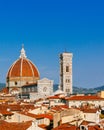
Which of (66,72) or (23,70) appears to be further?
(66,72)

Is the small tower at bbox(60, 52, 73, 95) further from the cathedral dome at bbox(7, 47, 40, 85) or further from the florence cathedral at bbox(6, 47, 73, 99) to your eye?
the cathedral dome at bbox(7, 47, 40, 85)

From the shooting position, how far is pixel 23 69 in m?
100

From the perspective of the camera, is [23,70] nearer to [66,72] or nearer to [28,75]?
[28,75]

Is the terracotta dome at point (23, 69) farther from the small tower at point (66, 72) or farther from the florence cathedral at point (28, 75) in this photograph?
the small tower at point (66, 72)

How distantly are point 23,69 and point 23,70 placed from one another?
0.22 meters

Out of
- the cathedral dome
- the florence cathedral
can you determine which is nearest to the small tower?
the florence cathedral

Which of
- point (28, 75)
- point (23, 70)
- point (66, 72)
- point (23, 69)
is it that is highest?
point (23, 69)

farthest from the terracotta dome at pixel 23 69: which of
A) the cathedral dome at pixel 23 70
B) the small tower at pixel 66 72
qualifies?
the small tower at pixel 66 72

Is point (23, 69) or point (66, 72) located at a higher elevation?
point (23, 69)

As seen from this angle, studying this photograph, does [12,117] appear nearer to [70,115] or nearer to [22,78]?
[70,115]

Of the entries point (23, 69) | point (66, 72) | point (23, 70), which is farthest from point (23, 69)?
point (66, 72)

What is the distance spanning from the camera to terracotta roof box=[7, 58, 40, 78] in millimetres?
100062

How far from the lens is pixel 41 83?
9288 centimetres

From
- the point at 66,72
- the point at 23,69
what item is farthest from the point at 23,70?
the point at 66,72
